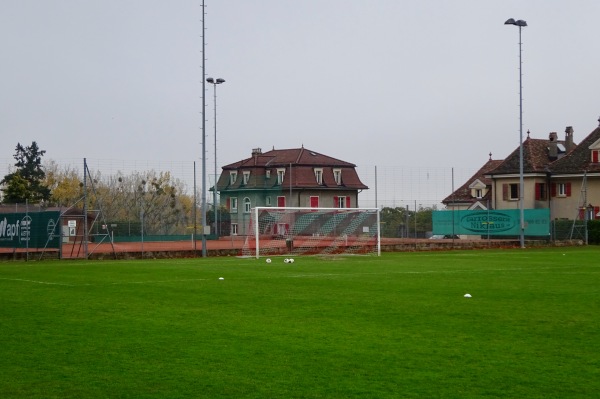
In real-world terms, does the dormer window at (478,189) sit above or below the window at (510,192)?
above

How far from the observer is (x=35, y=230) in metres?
39.7

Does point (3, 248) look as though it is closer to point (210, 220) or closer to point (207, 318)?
point (210, 220)

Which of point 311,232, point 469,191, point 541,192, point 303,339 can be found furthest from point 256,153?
point 303,339

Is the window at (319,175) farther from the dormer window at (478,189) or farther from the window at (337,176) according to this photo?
the dormer window at (478,189)

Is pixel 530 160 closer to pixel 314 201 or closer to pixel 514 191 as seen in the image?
pixel 514 191

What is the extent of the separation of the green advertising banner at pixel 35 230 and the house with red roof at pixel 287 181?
33575mm

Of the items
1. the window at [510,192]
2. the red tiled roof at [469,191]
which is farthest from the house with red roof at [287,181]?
the window at [510,192]

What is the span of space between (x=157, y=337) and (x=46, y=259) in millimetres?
28182

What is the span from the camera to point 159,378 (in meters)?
9.64

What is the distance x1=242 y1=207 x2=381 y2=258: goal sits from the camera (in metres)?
45.3

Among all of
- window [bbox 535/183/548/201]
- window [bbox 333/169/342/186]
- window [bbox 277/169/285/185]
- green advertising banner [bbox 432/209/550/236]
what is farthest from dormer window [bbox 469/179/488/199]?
green advertising banner [bbox 432/209/550/236]

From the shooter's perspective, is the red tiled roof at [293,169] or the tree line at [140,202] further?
the red tiled roof at [293,169]

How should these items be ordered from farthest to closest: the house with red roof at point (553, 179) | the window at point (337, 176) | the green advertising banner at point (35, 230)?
1. the window at point (337, 176)
2. the house with red roof at point (553, 179)
3. the green advertising banner at point (35, 230)

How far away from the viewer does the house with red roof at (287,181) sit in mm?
75562
